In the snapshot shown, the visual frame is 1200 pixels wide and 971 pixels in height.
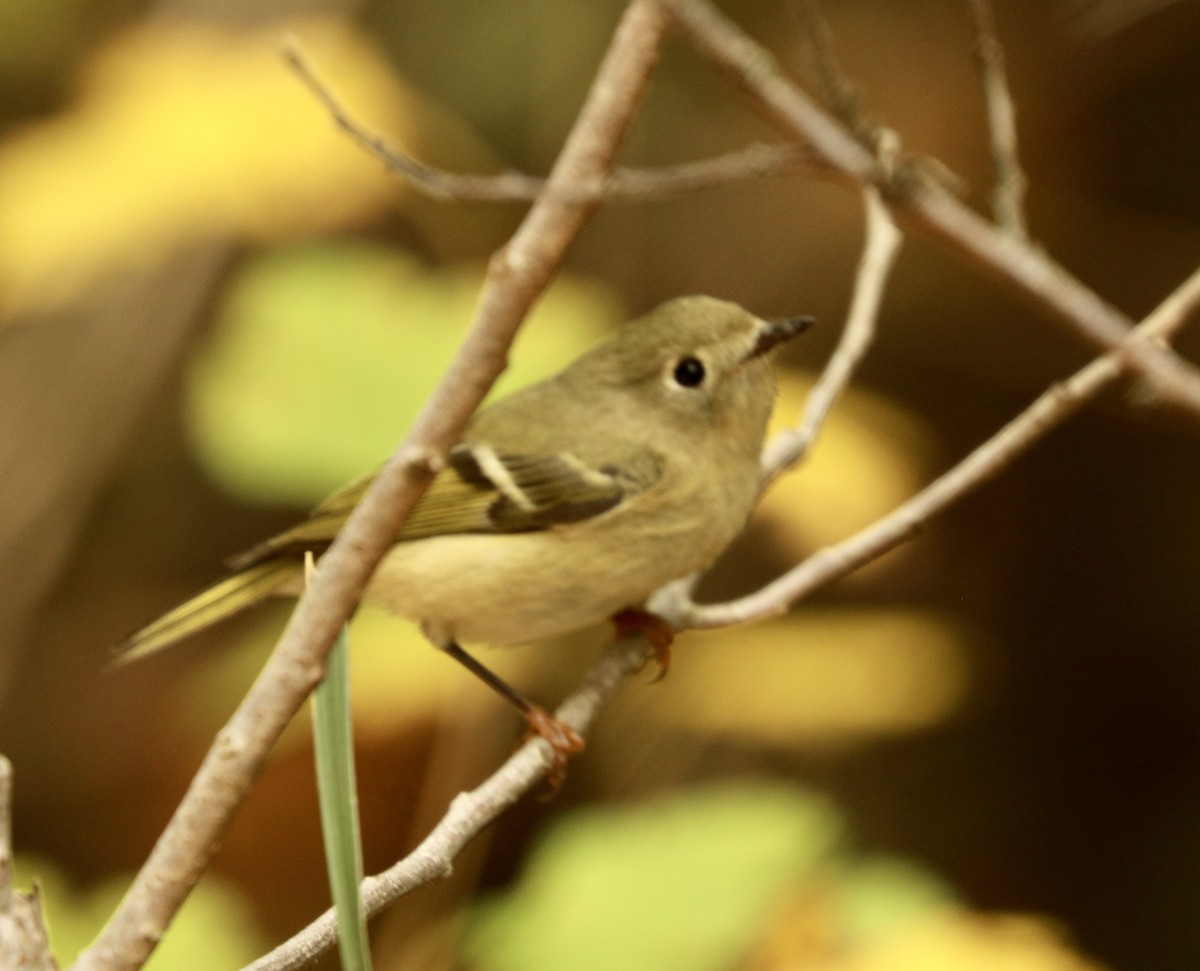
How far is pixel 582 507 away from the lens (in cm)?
98

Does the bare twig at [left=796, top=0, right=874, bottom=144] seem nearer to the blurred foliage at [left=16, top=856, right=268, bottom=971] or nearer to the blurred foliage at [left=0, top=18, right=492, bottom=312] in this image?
the blurred foliage at [left=16, top=856, right=268, bottom=971]

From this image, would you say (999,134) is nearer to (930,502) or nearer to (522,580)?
(930,502)

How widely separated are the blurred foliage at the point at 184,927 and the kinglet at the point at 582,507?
19cm

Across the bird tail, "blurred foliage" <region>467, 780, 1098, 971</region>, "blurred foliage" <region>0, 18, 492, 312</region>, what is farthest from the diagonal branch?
"blurred foliage" <region>0, 18, 492, 312</region>

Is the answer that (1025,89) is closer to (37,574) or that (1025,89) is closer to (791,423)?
(791,423)

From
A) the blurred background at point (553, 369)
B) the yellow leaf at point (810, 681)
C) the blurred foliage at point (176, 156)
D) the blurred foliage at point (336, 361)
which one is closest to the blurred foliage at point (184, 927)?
the blurred background at point (553, 369)

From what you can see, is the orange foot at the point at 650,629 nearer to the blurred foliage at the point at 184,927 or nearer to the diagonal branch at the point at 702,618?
the diagonal branch at the point at 702,618

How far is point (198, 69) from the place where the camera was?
1.36 meters

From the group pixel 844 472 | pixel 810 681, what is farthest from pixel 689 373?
pixel 810 681

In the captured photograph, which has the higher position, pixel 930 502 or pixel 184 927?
pixel 930 502

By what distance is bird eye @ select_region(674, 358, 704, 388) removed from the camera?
3.26 ft

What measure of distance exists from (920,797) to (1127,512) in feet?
1.49

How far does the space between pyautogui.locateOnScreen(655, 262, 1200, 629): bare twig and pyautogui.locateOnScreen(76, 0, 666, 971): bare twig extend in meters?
0.38

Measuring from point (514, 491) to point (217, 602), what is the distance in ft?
0.77
